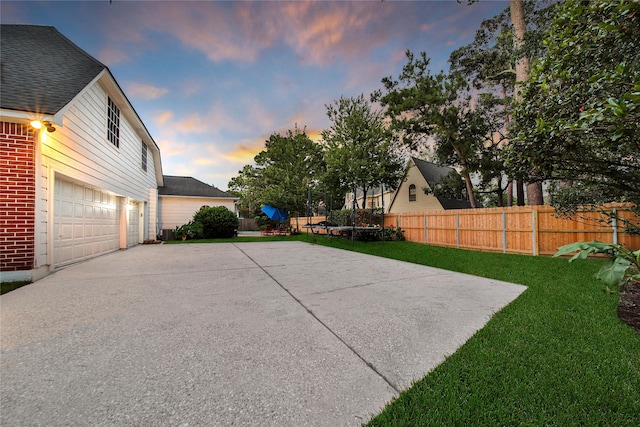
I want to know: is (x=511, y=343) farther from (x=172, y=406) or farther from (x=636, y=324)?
(x=172, y=406)

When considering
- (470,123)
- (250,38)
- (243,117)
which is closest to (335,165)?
(243,117)

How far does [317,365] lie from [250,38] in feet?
31.4

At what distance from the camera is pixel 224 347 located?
2111mm

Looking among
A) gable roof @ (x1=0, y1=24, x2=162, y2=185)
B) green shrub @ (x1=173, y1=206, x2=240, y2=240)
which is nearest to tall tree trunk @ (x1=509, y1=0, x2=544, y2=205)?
gable roof @ (x1=0, y1=24, x2=162, y2=185)

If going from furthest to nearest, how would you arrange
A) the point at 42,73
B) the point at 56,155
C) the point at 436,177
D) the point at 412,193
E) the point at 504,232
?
the point at 412,193 → the point at 436,177 → the point at 504,232 → the point at 42,73 → the point at 56,155

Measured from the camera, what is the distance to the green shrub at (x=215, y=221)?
571 inches

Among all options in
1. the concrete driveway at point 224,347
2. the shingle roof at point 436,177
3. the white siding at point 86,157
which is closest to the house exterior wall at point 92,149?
the white siding at point 86,157

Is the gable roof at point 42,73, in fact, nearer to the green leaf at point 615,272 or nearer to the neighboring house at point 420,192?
the green leaf at point 615,272

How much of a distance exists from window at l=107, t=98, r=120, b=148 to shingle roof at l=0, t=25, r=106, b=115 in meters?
1.52

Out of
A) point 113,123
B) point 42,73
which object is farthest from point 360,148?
point 42,73

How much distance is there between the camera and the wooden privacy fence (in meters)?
6.53

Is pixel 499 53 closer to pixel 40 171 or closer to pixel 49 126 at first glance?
pixel 49 126

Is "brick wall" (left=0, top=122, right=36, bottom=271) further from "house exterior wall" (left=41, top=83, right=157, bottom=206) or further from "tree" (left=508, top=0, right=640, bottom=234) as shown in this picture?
"tree" (left=508, top=0, right=640, bottom=234)

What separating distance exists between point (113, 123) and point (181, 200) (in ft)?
31.0
